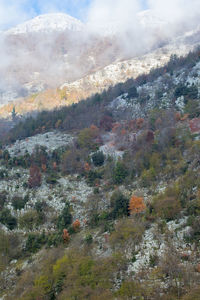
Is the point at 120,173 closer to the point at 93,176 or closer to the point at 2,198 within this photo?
the point at 93,176

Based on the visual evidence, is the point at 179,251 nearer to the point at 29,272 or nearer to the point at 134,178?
the point at 29,272

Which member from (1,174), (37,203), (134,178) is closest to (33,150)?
(1,174)

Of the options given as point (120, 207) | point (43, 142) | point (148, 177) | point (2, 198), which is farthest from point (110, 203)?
point (43, 142)

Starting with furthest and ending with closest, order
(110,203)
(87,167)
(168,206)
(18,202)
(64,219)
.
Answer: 1. (87,167)
2. (18,202)
3. (110,203)
4. (64,219)
5. (168,206)

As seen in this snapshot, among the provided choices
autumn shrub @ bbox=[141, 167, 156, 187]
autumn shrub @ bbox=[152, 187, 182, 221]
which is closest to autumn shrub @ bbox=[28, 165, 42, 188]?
autumn shrub @ bbox=[141, 167, 156, 187]

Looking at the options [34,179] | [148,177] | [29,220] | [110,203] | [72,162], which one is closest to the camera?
[110,203]

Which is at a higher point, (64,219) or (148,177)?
(148,177)

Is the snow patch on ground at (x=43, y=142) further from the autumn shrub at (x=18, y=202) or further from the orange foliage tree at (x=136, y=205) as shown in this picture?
the orange foliage tree at (x=136, y=205)

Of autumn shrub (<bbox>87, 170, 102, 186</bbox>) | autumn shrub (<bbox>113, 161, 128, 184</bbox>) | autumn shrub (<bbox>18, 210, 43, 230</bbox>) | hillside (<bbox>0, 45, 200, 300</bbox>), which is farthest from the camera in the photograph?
autumn shrub (<bbox>87, 170, 102, 186</bbox>)

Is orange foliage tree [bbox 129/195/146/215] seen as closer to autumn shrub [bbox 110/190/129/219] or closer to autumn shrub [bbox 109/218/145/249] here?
autumn shrub [bbox 110/190/129/219]
